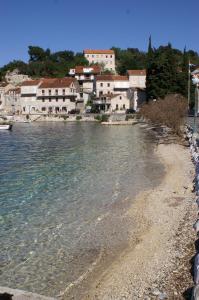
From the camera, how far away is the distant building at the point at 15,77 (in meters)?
122

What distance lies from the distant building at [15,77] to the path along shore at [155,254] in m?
107

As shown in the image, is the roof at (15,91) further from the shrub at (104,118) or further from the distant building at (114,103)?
the shrub at (104,118)

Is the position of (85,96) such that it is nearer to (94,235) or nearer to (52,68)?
(52,68)

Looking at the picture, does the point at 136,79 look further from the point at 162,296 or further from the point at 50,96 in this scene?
the point at 162,296

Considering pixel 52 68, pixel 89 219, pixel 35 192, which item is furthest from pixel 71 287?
pixel 52 68

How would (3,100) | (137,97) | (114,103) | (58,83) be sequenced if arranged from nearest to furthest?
1. (137,97)
2. (114,103)
3. (58,83)
4. (3,100)

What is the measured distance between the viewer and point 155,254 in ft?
41.0

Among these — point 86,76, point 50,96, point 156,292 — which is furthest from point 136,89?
point 156,292

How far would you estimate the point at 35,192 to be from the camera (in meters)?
21.0

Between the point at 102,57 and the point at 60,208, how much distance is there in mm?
118991

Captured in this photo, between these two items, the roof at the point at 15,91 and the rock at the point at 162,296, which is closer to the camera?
the rock at the point at 162,296

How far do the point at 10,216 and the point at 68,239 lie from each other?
3.45 metres

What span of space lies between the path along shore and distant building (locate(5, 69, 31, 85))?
352 feet

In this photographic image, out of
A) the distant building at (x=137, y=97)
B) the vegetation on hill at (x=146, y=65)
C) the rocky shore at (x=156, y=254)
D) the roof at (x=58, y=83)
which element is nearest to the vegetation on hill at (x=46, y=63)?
the vegetation on hill at (x=146, y=65)
